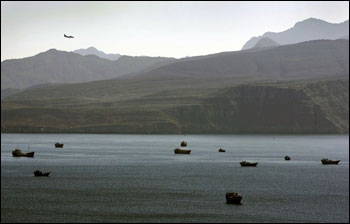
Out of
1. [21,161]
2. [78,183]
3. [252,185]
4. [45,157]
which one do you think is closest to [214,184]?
[252,185]

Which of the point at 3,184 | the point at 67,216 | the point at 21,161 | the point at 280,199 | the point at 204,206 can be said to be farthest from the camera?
the point at 21,161

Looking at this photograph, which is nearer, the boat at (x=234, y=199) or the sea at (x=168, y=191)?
the sea at (x=168, y=191)

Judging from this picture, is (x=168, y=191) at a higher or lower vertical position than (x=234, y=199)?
higher

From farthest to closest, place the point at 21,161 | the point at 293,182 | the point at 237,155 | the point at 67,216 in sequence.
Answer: the point at 237,155
the point at 21,161
the point at 293,182
the point at 67,216

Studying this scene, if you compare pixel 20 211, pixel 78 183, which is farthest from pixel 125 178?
pixel 20 211

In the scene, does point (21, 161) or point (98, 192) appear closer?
point (98, 192)

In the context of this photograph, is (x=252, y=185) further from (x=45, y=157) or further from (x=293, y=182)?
(x=45, y=157)

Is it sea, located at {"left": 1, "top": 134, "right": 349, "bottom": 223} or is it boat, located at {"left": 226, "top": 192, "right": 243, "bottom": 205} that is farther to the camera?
boat, located at {"left": 226, "top": 192, "right": 243, "bottom": 205}

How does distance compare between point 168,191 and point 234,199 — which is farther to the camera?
point 168,191

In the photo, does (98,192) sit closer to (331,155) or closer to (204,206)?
(204,206)
